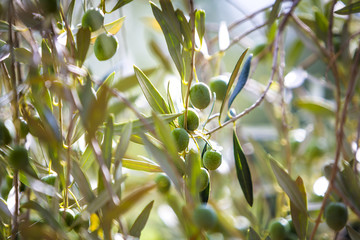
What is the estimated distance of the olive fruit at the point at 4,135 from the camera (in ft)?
1.58

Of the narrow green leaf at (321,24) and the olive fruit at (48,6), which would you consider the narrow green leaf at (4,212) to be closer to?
the olive fruit at (48,6)

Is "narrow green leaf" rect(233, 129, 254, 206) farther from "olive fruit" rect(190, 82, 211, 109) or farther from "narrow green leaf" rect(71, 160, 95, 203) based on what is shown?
"narrow green leaf" rect(71, 160, 95, 203)

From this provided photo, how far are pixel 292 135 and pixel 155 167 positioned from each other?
55 centimetres

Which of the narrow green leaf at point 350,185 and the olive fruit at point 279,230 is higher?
the narrow green leaf at point 350,185

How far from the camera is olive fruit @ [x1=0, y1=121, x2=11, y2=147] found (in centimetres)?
48

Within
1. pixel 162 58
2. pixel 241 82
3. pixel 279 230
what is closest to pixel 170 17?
pixel 241 82

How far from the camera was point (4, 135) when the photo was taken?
49 centimetres

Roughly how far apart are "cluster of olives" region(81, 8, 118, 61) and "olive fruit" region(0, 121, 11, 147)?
14cm

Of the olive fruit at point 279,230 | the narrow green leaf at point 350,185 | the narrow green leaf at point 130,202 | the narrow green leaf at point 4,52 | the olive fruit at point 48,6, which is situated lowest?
the olive fruit at point 279,230

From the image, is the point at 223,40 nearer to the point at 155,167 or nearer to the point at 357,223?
the point at 155,167

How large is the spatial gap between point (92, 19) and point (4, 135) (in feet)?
0.56

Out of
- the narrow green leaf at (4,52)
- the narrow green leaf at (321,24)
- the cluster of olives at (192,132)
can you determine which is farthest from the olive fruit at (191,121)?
the narrow green leaf at (321,24)

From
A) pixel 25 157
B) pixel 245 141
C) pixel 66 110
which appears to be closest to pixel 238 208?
pixel 245 141

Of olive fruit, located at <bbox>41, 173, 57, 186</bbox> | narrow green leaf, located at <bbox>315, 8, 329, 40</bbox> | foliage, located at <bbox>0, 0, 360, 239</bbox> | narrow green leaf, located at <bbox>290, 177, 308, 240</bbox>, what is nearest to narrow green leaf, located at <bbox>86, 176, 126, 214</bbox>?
foliage, located at <bbox>0, 0, 360, 239</bbox>
